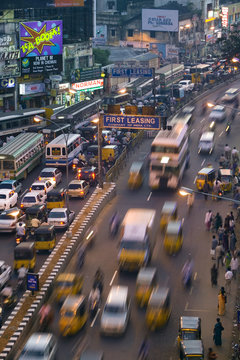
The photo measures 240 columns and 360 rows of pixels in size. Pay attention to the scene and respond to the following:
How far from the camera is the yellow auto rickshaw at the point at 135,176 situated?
67938mm

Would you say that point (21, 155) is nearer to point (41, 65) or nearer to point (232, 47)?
point (41, 65)

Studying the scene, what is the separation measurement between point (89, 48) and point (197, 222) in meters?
60.6

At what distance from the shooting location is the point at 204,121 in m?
91.8

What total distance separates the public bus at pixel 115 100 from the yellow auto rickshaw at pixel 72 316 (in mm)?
55955

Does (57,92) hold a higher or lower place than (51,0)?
lower

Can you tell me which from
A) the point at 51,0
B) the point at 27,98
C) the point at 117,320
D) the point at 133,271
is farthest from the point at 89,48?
the point at 117,320

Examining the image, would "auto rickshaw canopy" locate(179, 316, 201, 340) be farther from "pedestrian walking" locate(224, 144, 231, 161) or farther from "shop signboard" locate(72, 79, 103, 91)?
"shop signboard" locate(72, 79, 103, 91)

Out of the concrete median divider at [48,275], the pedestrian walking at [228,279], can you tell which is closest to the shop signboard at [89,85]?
the concrete median divider at [48,275]

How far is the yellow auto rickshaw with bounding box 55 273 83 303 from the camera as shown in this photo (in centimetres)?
4578

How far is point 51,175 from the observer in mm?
68062

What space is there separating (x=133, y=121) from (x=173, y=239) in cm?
1540

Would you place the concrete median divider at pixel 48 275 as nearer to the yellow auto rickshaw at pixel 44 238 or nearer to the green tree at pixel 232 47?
the yellow auto rickshaw at pixel 44 238

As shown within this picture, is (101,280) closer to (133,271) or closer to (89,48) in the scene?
(133,271)

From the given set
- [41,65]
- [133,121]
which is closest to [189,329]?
[133,121]
